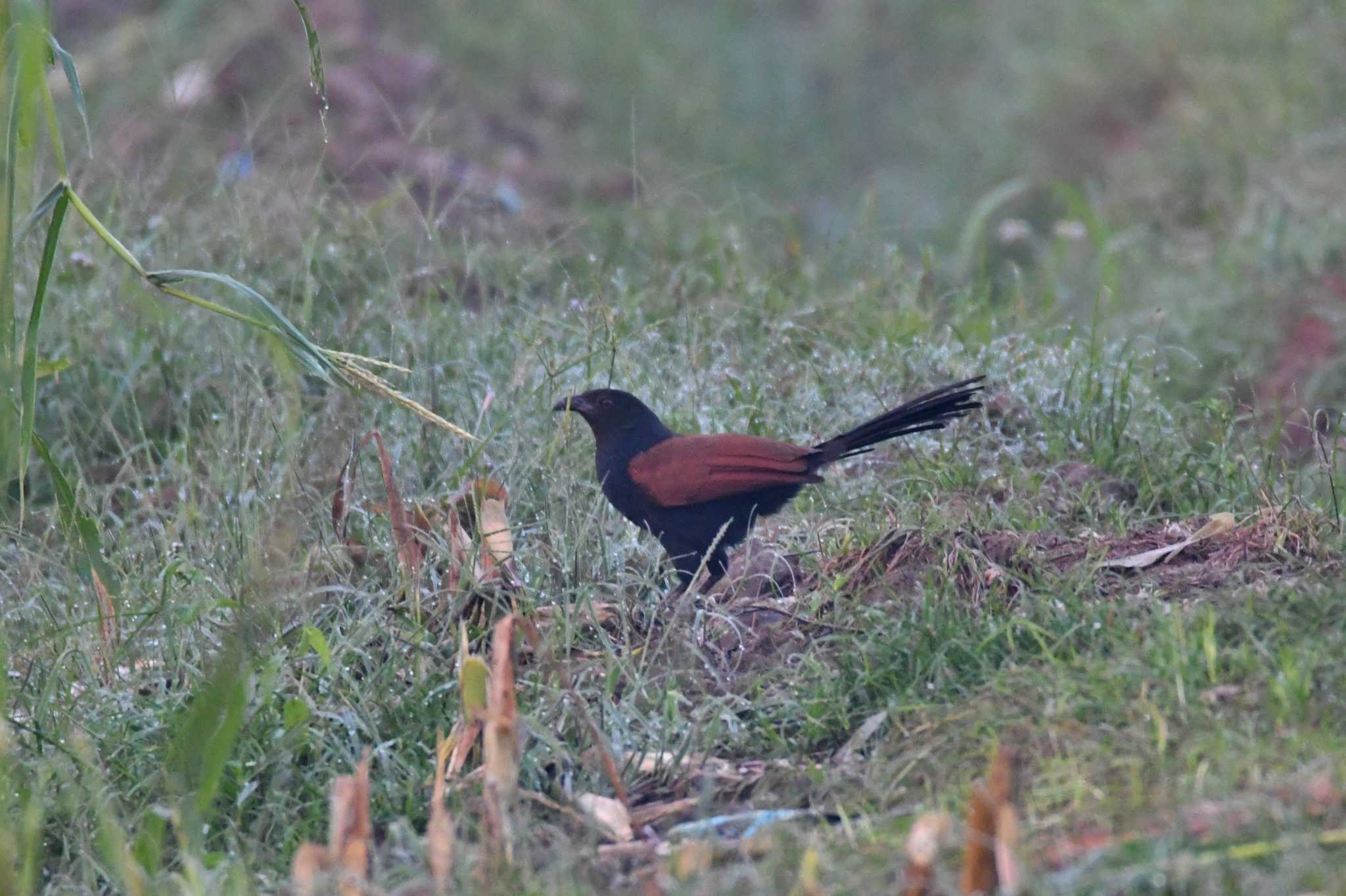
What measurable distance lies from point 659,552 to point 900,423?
0.70m

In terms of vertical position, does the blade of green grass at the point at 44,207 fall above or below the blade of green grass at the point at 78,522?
above


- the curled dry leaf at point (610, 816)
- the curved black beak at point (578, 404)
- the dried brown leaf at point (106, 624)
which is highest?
the curved black beak at point (578, 404)

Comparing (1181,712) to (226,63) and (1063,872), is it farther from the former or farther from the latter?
(226,63)

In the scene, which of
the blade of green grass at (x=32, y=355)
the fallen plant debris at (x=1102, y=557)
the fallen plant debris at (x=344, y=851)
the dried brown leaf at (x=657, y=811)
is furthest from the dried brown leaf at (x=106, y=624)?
the fallen plant debris at (x=1102, y=557)

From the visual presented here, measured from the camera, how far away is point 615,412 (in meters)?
3.83

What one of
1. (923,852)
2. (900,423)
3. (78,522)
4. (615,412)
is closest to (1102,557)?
(900,423)

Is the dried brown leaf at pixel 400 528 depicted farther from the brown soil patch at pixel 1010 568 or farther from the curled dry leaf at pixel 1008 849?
the curled dry leaf at pixel 1008 849

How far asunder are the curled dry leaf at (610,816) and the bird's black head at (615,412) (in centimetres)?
128

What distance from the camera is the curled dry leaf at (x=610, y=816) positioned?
8.61 feet

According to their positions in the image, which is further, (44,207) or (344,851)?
(44,207)

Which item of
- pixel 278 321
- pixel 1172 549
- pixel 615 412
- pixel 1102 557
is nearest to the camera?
pixel 278 321

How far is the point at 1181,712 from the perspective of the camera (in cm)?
253

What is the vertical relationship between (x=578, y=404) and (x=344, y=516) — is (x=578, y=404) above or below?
above

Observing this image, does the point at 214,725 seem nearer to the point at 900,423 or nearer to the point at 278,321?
the point at 278,321
